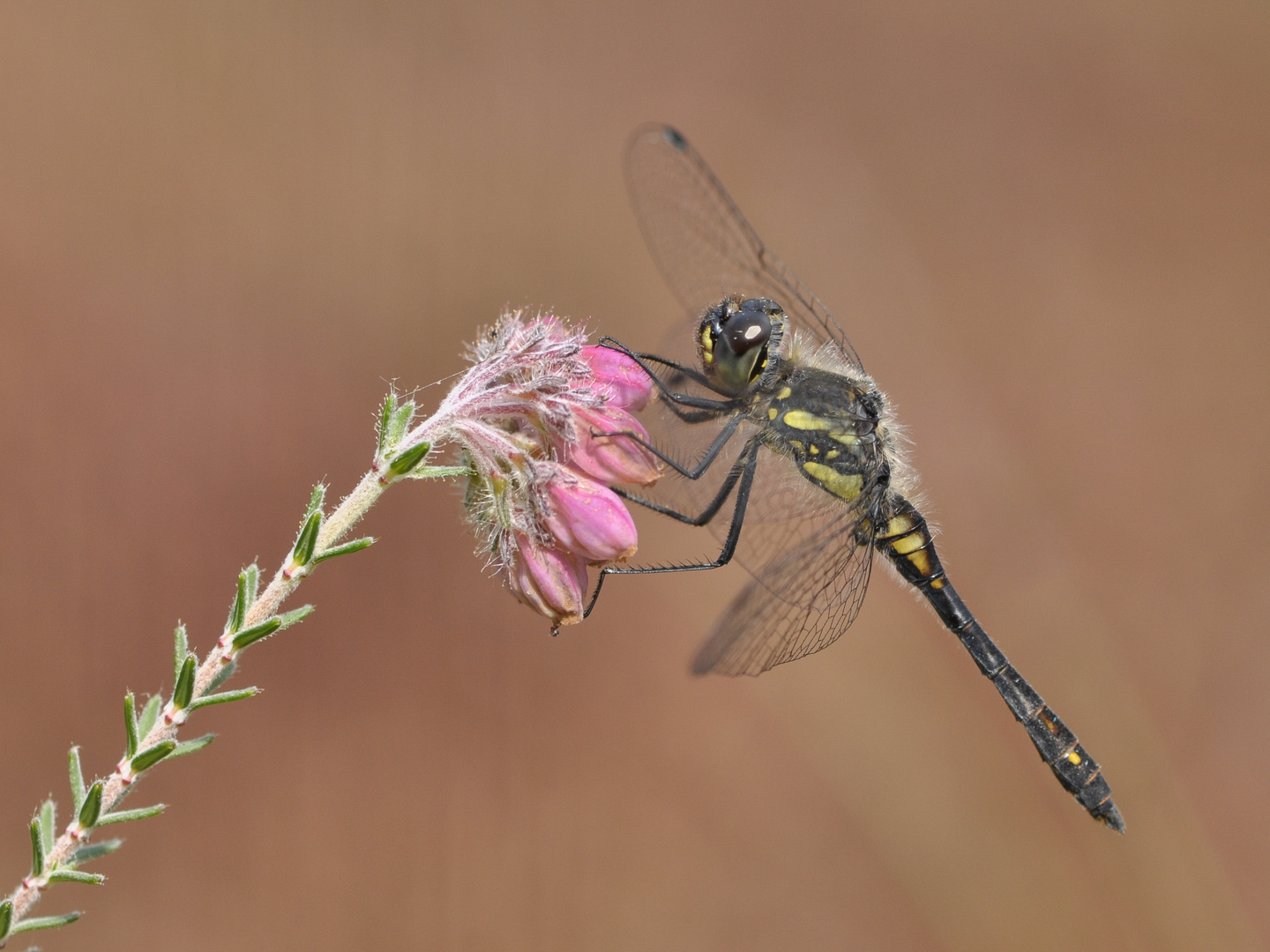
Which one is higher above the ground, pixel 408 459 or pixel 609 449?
pixel 408 459

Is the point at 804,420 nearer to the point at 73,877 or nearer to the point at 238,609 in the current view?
the point at 238,609

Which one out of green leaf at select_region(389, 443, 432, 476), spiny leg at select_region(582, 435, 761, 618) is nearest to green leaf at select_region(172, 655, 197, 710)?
green leaf at select_region(389, 443, 432, 476)

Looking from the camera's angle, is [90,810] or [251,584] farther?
[251,584]

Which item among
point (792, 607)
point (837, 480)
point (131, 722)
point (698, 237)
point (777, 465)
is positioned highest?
point (131, 722)

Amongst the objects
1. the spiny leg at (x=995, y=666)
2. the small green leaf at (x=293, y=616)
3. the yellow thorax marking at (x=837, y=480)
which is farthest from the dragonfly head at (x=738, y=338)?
the small green leaf at (x=293, y=616)

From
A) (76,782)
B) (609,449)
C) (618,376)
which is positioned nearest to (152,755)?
(76,782)

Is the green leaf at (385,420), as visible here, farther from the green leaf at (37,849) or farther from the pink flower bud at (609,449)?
the green leaf at (37,849)

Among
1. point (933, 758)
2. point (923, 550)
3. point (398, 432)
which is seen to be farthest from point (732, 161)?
point (398, 432)
